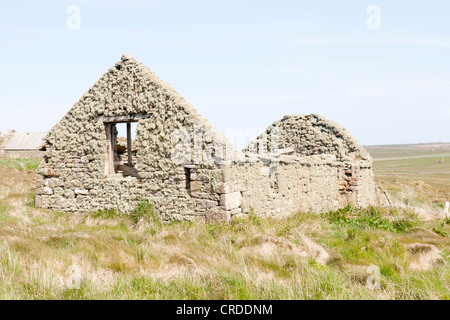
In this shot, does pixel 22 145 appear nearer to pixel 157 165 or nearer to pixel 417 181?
pixel 417 181

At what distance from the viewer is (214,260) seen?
5.65 meters

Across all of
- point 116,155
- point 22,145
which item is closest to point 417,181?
point 116,155

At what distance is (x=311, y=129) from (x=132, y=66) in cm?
707

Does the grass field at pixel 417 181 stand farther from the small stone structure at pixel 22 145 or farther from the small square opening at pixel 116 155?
the small stone structure at pixel 22 145

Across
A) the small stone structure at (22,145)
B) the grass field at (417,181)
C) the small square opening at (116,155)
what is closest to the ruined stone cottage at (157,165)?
the small square opening at (116,155)

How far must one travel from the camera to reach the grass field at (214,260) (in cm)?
449

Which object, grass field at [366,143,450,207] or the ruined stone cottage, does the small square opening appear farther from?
grass field at [366,143,450,207]

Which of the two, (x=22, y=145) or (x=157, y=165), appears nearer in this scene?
(x=157, y=165)

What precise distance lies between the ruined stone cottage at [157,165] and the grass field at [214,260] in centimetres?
54

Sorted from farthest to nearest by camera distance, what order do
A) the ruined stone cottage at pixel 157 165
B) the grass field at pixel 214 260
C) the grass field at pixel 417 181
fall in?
the grass field at pixel 417 181 < the ruined stone cottage at pixel 157 165 < the grass field at pixel 214 260

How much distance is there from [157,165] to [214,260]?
407 centimetres
